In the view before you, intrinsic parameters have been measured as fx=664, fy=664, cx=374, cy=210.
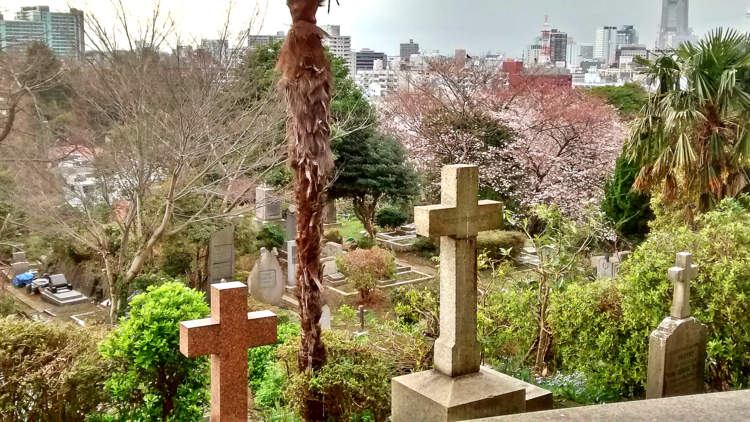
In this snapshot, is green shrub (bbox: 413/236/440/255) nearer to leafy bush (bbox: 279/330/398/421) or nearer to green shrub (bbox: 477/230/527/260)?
green shrub (bbox: 477/230/527/260)

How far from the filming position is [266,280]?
1466 centimetres

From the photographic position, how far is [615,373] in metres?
7.34

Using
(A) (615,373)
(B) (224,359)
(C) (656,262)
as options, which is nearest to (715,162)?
Answer: (C) (656,262)

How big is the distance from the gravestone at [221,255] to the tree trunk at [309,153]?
7839mm

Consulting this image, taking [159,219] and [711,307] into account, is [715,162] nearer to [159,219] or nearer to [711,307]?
[711,307]

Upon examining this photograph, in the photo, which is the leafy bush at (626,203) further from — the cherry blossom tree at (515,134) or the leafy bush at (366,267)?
the leafy bush at (366,267)

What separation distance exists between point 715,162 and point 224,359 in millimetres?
8418

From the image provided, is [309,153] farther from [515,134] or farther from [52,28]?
[515,134]

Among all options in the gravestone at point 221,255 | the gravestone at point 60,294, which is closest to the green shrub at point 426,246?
the gravestone at point 221,255

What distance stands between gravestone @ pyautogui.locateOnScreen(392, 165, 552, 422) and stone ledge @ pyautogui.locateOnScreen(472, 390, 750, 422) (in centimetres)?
145

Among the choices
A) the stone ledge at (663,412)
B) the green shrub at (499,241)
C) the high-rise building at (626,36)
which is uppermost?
the high-rise building at (626,36)

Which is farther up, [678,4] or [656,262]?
[678,4]

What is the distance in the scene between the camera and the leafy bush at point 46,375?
581 centimetres

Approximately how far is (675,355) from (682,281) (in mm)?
754
